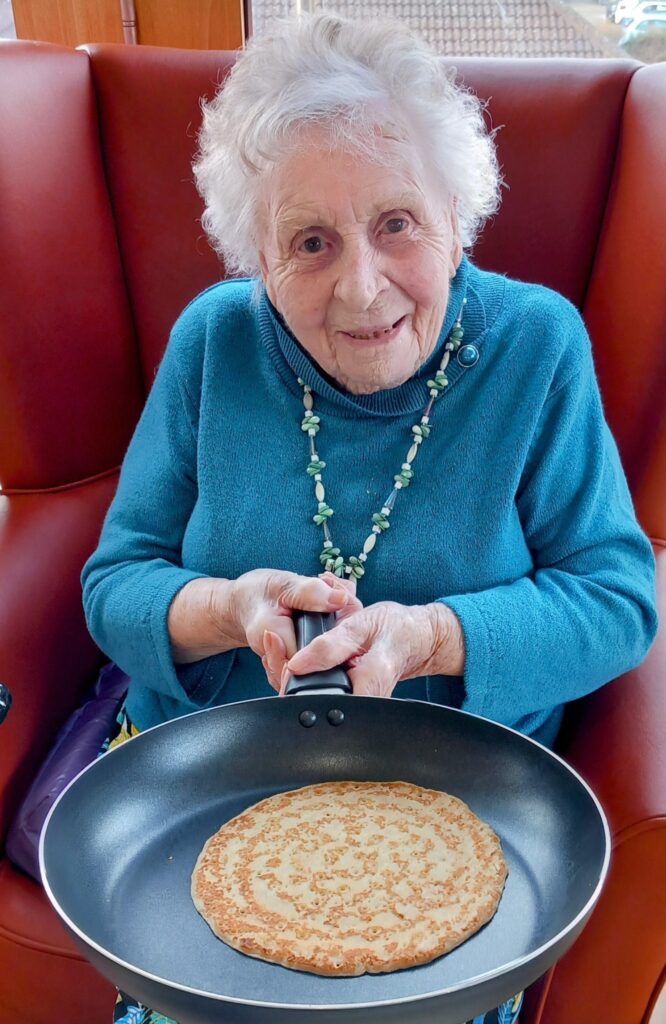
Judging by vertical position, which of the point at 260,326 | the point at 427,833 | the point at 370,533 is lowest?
the point at 427,833

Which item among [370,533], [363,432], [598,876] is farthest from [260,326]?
[598,876]

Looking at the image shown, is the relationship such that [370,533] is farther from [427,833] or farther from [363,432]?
[427,833]

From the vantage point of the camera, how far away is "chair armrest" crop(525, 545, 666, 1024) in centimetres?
100

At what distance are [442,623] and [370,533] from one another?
0.55 ft

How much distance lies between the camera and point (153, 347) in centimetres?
160

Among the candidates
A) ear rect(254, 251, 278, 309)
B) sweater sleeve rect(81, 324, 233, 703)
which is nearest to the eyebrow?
ear rect(254, 251, 278, 309)

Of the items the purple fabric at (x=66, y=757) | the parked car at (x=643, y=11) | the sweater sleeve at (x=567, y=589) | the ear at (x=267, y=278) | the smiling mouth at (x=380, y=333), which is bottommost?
the purple fabric at (x=66, y=757)

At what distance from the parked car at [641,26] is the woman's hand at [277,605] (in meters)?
1.19

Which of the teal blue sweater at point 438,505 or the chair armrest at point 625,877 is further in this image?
the teal blue sweater at point 438,505

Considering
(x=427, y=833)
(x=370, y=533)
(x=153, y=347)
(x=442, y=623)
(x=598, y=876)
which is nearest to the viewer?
(x=598, y=876)

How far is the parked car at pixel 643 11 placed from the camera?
1.69 m

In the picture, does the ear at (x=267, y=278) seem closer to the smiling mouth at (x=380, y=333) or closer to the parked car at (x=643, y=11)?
the smiling mouth at (x=380, y=333)

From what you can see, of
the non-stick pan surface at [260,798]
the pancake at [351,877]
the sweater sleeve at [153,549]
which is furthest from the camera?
the sweater sleeve at [153,549]

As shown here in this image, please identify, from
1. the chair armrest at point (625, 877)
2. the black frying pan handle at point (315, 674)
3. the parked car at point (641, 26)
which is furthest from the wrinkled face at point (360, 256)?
the parked car at point (641, 26)
